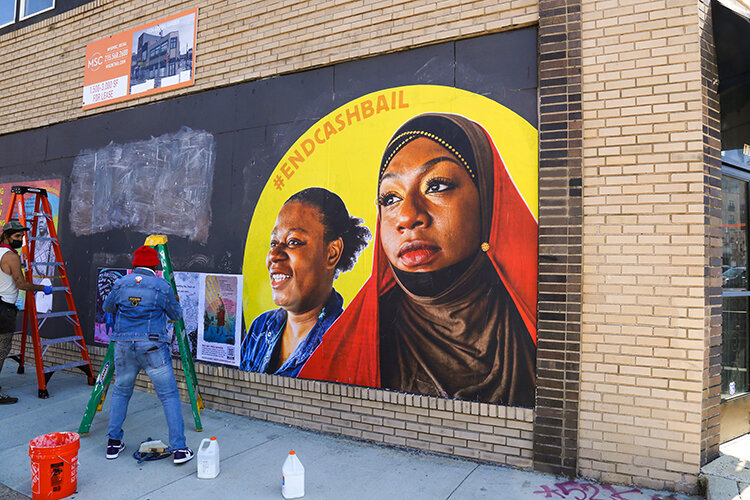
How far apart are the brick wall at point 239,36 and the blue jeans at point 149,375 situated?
3.38 metres

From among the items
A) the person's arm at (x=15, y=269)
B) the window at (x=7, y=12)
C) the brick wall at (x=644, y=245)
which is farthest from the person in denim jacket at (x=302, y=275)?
the window at (x=7, y=12)

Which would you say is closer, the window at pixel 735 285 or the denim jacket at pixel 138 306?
the denim jacket at pixel 138 306

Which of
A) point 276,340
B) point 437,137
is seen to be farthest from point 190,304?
point 437,137

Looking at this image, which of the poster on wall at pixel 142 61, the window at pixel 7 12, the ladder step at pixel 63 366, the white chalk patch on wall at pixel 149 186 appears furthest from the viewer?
the window at pixel 7 12

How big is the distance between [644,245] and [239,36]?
16.6ft

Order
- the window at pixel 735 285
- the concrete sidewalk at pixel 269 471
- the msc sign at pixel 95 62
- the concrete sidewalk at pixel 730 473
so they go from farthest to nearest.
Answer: the msc sign at pixel 95 62 < the window at pixel 735 285 < the concrete sidewalk at pixel 269 471 < the concrete sidewalk at pixel 730 473

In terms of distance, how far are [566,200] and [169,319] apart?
3872mm

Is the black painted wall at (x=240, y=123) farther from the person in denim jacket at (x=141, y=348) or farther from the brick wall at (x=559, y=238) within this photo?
the person in denim jacket at (x=141, y=348)

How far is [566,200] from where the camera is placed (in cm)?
422

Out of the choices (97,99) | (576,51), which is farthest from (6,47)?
(576,51)

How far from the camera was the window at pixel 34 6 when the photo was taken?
8242 mm

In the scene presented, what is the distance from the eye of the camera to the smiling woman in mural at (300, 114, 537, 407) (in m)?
4.40

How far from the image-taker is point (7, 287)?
613cm

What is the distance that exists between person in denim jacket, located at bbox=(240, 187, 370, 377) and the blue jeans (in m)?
1.26
